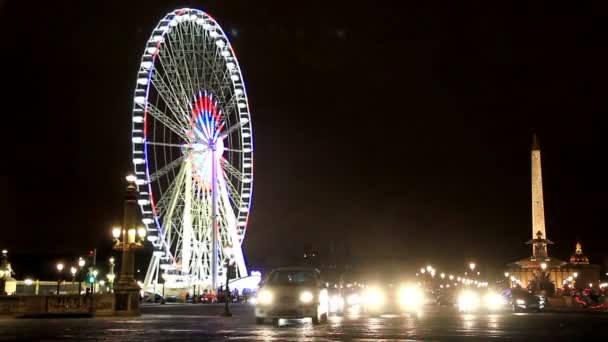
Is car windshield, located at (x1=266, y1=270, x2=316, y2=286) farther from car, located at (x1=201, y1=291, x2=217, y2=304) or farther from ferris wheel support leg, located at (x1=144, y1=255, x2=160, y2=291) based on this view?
ferris wheel support leg, located at (x1=144, y1=255, x2=160, y2=291)

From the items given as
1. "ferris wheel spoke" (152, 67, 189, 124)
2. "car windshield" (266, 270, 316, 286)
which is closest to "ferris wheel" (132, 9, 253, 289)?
"ferris wheel spoke" (152, 67, 189, 124)

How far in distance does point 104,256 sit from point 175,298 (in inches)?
2306

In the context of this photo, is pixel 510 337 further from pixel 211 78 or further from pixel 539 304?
pixel 211 78

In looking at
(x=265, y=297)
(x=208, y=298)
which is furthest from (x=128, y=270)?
(x=208, y=298)

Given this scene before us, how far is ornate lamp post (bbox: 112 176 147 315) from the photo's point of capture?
30734 mm

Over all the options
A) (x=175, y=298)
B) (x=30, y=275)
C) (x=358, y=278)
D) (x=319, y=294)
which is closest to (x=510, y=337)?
(x=319, y=294)

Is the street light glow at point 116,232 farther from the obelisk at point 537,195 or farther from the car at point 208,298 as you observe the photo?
the obelisk at point 537,195

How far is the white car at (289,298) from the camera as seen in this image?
19844 mm

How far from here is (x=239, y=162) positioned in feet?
183

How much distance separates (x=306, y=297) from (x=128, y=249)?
48.0 ft

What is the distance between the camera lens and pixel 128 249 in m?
32.4

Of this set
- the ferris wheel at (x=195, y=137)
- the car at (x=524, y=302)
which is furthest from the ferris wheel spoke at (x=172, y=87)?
the car at (x=524, y=302)

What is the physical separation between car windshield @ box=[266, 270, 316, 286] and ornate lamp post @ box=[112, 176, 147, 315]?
11.6 meters

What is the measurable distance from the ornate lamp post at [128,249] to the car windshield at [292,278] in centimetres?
1157
